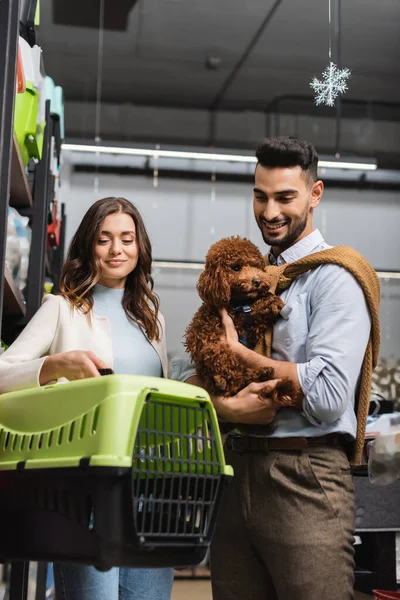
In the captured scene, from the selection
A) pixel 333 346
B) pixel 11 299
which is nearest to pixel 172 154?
pixel 11 299

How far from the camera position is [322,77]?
2.73 m

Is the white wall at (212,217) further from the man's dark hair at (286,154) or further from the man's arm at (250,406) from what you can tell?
the man's arm at (250,406)

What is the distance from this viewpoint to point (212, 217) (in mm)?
5262

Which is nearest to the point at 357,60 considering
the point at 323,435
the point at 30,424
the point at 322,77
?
the point at 322,77

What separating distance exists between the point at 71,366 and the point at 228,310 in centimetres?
54

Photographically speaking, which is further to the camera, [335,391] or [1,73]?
[1,73]

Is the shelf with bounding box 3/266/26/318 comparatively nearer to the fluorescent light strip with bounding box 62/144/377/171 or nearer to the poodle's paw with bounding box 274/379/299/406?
the poodle's paw with bounding box 274/379/299/406

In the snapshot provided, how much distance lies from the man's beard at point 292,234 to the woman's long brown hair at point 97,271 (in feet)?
0.94

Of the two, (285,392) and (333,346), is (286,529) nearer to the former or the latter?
(285,392)

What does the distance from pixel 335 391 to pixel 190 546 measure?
1.73 feet

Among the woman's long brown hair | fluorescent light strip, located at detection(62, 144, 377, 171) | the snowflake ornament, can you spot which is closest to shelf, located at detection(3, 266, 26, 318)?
the woman's long brown hair

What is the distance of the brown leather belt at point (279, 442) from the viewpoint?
157cm

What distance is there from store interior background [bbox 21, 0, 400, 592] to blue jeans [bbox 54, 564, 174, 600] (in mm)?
2978

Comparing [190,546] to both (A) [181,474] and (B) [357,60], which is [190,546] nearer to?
(A) [181,474]
